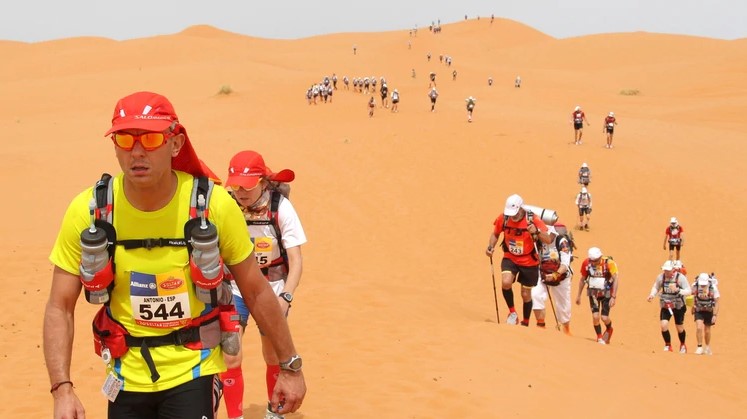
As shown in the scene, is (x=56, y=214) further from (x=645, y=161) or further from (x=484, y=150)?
(x=645, y=161)

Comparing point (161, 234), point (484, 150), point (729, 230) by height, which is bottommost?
point (729, 230)

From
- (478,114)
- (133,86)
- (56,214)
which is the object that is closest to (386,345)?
(56,214)

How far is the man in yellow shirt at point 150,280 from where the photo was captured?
284 centimetres

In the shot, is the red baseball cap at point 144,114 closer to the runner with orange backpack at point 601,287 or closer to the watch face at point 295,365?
the watch face at point 295,365

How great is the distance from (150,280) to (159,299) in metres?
0.08

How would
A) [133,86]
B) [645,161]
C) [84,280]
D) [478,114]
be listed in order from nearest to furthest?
[84,280] < [645,161] < [478,114] < [133,86]

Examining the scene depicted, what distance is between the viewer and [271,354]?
5.58 meters

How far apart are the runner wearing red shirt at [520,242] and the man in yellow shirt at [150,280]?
691cm

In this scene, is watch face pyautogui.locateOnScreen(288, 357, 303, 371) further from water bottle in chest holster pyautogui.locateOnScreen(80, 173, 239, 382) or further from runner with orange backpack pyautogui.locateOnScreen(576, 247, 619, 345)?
runner with orange backpack pyautogui.locateOnScreen(576, 247, 619, 345)

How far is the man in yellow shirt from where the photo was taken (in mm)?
2844

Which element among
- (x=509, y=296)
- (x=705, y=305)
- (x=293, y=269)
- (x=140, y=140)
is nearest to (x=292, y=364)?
(x=140, y=140)

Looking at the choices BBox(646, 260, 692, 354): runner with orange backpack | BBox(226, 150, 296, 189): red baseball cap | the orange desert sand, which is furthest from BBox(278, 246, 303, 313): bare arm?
BBox(646, 260, 692, 354): runner with orange backpack

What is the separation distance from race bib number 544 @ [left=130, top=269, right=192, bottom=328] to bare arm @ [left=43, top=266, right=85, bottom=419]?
0.74ft

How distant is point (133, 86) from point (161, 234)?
48.1m
